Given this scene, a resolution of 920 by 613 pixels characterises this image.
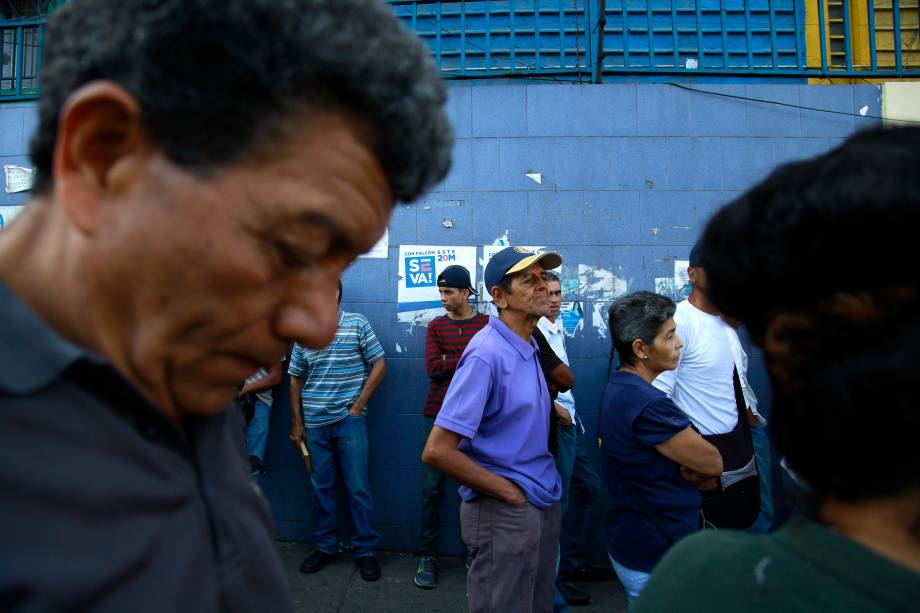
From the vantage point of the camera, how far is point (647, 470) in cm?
269

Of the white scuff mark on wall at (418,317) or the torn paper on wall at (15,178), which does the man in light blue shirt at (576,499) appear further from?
the torn paper on wall at (15,178)

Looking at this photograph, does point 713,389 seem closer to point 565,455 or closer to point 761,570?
point 565,455

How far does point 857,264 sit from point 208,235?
80 cm

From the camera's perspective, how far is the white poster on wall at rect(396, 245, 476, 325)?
4.84 meters

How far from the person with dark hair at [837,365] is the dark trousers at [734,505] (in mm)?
2244

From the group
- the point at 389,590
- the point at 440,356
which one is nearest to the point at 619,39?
the point at 440,356

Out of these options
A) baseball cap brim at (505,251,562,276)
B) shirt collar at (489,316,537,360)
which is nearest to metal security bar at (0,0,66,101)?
baseball cap brim at (505,251,562,276)

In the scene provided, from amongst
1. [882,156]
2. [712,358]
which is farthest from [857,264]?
[712,358]

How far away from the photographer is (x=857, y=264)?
2.42 feet

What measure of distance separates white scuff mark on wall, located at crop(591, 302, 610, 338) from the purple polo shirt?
205 centimetres

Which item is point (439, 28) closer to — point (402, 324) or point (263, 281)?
point (402, 324)

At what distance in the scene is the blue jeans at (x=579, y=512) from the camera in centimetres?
442

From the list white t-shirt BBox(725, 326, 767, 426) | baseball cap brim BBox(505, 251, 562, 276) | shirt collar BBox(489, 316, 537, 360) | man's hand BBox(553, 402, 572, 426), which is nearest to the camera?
shirt collar BBox(489, 316, 537, 360)

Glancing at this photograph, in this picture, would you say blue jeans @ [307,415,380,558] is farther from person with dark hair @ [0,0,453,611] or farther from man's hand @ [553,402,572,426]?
person with dark hair @ [0,0,453,611]
